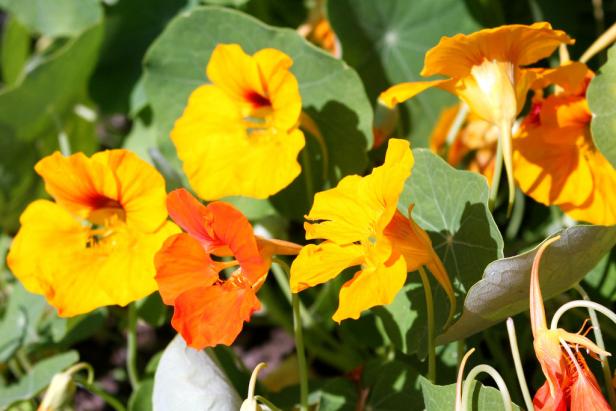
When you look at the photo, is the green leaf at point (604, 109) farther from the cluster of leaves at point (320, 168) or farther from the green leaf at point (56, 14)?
the green leaf at point (56, 14)

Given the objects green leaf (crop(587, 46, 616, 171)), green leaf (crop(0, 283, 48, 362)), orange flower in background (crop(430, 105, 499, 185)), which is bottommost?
green leaf (crop(0, 283, 48, 362))

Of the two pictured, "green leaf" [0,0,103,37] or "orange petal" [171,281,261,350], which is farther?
"green leaf" [0,0,103,37]

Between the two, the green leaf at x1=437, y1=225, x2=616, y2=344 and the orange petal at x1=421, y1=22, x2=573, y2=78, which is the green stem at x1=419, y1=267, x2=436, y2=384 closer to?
the green leaf at x1=437, y1=225, x2=616, y2=344

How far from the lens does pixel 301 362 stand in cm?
103

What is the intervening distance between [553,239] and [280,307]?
0.83m

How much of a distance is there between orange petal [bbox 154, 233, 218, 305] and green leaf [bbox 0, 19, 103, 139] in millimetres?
794

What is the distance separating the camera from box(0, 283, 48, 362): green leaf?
4.48 ft

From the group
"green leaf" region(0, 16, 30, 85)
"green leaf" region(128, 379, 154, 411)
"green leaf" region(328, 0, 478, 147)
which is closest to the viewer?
"green leaf" region(128, 379, 154, 411)

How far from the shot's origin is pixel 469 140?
4.69 ft

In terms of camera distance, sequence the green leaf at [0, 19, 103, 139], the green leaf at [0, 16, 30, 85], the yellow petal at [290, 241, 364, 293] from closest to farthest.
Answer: the yellow petal at [290, 241, 364, 293] < the green leaf at [0, 19, 103, 139] < the green leaf at [0, 16, 30, 85]

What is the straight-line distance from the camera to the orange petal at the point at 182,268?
3.06 feet

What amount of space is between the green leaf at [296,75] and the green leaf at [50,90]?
0.83 ft

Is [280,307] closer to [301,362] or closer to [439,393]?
[301,362]

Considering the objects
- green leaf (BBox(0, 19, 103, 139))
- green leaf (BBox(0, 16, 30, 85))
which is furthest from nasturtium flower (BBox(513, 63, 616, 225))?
green leaf (BBox(0, 16, 30, 85))
